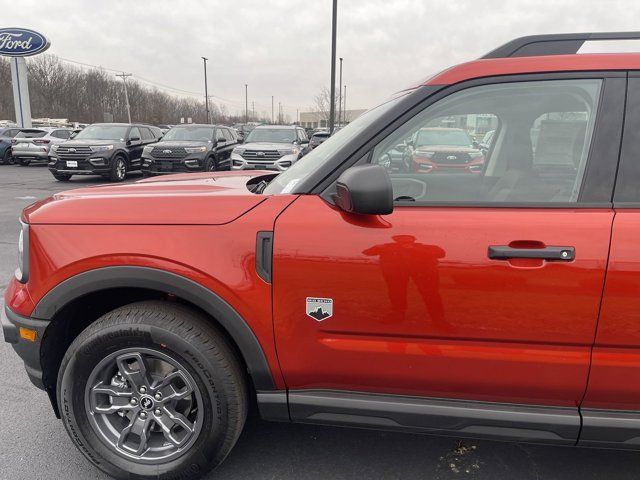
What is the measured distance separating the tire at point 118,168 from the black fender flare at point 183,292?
506 inches

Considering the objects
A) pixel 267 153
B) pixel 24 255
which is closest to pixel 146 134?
pixel 267 153

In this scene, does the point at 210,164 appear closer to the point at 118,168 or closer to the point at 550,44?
the point at 118,168

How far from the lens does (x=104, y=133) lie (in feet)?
47.5

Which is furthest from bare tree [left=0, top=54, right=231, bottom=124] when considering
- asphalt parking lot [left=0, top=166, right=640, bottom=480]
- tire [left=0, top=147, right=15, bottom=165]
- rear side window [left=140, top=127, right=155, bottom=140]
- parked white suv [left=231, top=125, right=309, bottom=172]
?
asphalt parking lot [left=0, top=166, right=640, bottom=480]

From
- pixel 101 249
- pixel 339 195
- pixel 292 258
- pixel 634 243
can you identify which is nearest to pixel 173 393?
pixel 101 249

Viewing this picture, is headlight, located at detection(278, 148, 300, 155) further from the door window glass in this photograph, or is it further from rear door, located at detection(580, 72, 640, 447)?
rear door, located at detection(580, 72, 640, 447)

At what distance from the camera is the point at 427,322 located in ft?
5.80

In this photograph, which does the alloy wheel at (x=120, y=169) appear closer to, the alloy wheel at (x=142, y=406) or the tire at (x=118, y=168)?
the tire at (x=118, y=168)

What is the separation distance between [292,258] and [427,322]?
1.91 ft

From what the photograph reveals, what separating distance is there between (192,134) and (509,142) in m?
13.0

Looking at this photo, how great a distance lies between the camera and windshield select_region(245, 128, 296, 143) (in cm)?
1295

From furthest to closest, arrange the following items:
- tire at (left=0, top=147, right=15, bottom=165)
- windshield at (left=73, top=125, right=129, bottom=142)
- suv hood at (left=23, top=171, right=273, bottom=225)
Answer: tire at (left=0, top=147, right=15, bottom=165)
windshield at (left=73, top=125, right=129, bottom=142)
suv hood at (left=23, top=171, right=273, bottom=225)

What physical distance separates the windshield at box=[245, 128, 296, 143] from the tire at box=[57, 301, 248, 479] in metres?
11.3

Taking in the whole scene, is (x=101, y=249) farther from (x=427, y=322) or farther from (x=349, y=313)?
(x=427, y=322)
